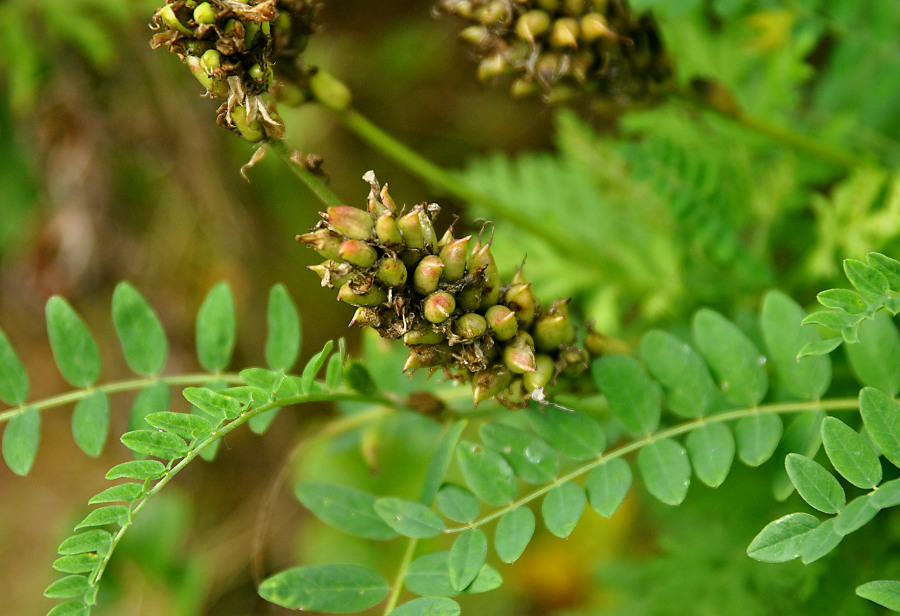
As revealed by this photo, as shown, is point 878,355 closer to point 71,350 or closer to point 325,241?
point 325,241

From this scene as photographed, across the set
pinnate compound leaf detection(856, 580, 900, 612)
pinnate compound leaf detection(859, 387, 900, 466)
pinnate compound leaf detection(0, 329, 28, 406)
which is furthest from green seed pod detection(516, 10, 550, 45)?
pinnate compound leaf detection(0, 329, 28, 406)

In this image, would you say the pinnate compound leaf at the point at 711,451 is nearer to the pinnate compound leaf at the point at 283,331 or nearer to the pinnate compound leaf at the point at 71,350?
the pinnate compound leaf at the point at 283,331

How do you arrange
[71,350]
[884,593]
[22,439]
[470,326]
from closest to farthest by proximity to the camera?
[884,593] < [470,326] < [22,439] < [71,350]

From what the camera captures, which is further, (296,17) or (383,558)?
(383,558)

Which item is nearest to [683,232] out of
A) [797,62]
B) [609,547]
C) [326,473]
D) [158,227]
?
[797,62]

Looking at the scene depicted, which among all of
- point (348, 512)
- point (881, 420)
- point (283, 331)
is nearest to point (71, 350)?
point (283, 331)

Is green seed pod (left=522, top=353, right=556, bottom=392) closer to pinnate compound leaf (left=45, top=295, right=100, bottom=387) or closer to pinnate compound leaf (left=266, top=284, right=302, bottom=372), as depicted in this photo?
pinnate compound leaf (left=266, top=284, right=302, bottom=372)

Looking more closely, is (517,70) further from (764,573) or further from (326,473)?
(326,473)
